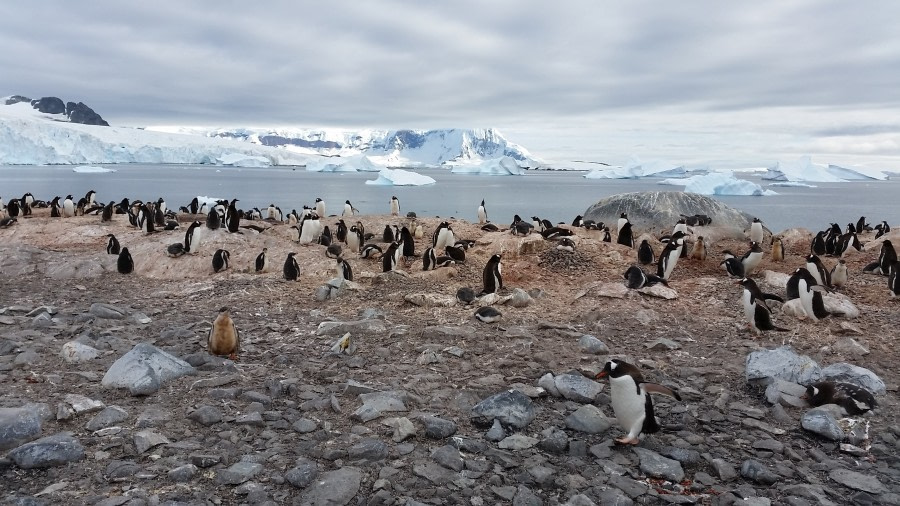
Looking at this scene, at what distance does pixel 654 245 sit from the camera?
1374 centimetres

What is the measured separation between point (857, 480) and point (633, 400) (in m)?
1.47

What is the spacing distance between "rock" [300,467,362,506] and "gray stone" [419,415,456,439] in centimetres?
73

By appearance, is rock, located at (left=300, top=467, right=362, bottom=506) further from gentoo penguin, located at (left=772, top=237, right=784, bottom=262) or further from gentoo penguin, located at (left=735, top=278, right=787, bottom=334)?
gentoo penguin, located at (left=772, top=237, right=784, bottom=262)

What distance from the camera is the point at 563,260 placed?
11.0 m

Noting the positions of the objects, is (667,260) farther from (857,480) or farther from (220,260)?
(220,260)

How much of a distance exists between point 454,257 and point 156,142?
12238 cm

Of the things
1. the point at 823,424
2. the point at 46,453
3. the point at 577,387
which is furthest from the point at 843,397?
the point at 46,453

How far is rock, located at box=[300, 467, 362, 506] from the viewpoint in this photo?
363 centimetres

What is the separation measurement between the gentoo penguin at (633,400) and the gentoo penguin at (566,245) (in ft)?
22.3

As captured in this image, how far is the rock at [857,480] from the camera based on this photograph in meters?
3.80

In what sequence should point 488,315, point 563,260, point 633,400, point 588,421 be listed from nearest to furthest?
point 633,400
point 588,421
point 488,315
point 563,260

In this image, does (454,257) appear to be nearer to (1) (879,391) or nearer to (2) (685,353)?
(2) (685,353)

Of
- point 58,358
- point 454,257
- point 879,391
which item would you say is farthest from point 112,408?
point 454,257

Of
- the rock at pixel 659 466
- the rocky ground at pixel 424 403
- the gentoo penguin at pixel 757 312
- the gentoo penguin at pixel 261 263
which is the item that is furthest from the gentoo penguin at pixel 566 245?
the rock at pixel 659 466
